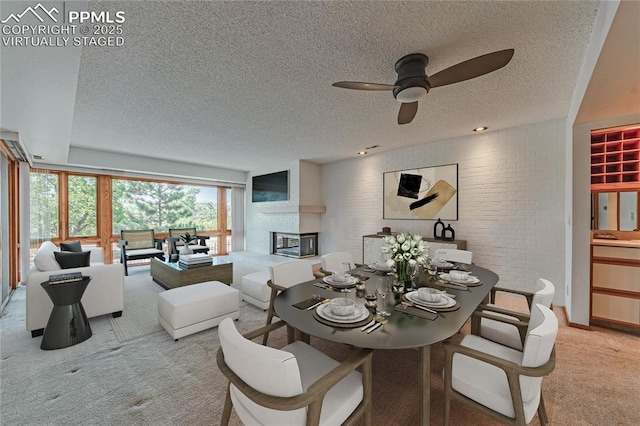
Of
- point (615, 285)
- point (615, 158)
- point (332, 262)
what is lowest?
point (615, 285)

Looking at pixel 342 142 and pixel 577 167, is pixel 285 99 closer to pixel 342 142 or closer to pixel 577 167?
pixel 342 142

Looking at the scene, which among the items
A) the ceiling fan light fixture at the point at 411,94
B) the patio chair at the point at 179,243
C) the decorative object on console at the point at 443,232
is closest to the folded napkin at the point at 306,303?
the ceiling fan light fixture at the point at 411,94

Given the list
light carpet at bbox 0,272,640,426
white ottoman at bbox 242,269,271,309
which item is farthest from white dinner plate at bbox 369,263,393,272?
white ottoman at bbox 242,269,271,309

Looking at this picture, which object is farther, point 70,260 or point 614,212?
point 70,260

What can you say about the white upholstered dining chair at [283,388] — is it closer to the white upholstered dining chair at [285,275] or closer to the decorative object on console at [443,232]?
the white upholstered dining chair at [285,275]

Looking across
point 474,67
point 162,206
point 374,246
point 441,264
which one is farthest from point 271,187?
point 474,67

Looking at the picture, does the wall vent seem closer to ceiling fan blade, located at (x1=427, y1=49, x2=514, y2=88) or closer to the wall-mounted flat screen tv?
the wall-mounted flat screen tv

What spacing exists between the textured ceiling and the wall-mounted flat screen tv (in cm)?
224

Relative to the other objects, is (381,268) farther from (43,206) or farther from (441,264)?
(43,206)

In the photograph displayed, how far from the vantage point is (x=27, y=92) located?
6.54 ft

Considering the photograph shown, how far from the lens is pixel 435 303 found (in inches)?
62.2

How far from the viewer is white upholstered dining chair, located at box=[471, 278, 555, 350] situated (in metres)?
1.57

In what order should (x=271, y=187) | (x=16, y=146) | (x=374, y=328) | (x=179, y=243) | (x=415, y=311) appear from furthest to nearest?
(x=271, y=187)
(x=179, y=243)
(x=16, y=146)
(x=415, y=311)
(x=374, y=328)

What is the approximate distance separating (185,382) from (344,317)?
55.4 inches
